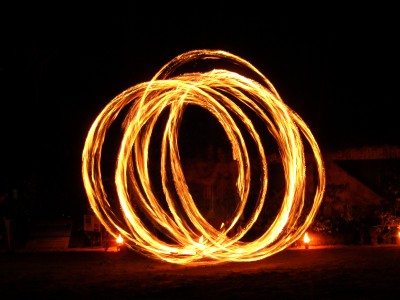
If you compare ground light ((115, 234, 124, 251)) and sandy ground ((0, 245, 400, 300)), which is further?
ground light ((115, 234, 124, 251))

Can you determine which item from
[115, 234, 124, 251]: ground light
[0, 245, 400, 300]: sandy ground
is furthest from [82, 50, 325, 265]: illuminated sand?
[115, 234, 124, 251]: ground light

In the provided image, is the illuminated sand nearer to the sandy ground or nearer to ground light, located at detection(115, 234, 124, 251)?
the sandy ground

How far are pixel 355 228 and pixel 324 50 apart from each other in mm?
6496

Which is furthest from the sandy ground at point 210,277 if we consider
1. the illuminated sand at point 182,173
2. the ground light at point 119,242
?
the ground light at point 119,242

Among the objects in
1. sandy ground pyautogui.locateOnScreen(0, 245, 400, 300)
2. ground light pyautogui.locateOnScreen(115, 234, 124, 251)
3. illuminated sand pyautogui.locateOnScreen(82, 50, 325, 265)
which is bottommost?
sandy ground pyautogui.locateOnScreen(0, 245, 400, 300)

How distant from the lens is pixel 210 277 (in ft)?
34.2

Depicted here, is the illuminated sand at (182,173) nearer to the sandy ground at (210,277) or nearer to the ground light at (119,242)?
the sandy ground at (210,277)

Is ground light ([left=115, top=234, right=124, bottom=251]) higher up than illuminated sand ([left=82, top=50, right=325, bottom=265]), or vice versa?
illuminated sand ([left=82, top=50, right=325, bottom=265])

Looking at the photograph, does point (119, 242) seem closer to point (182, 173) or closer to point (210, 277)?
point (182, 173)

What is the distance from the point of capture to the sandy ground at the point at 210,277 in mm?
8953

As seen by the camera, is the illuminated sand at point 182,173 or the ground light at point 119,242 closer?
the illuminated sand at point 182,173

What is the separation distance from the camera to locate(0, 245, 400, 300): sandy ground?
29.4 ft

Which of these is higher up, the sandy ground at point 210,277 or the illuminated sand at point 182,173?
the illuminated sand at point 182,173

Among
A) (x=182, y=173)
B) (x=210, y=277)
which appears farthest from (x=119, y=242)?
(x=210, y=277)
